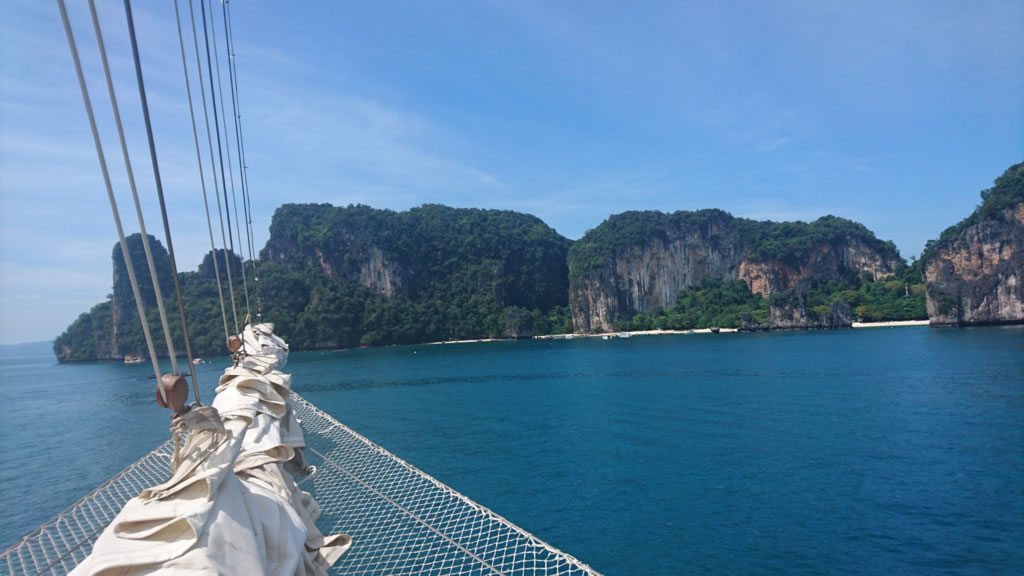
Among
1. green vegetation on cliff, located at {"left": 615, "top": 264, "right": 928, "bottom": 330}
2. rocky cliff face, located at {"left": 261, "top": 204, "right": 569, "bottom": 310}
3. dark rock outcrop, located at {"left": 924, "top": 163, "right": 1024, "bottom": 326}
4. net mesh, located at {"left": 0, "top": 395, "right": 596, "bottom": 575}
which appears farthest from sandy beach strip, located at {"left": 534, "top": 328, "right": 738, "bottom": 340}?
net mesh, located at {"left": 0, "top": 395, "right": 596, "bottom": 575}

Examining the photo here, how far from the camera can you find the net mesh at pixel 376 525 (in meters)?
6.27

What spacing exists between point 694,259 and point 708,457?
81.6m

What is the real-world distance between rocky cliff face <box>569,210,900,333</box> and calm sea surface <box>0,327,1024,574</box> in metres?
55.4

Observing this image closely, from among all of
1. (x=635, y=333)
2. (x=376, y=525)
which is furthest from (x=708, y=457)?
(x=635, y=333)

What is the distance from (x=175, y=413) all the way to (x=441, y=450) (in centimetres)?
1261

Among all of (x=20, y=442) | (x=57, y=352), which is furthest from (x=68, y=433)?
(x=57, y=352)

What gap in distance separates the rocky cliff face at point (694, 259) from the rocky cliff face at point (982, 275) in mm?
23703

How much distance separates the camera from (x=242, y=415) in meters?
3.59

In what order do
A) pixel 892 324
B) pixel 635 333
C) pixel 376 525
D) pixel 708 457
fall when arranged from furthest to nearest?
pixel 635 333
pixel 892 324
pixel 708 457
pixel 376 525

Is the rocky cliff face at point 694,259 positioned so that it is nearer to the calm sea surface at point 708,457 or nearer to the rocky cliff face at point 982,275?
the rocky cliff face at point 982,275

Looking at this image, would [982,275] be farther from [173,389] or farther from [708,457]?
[173,389]

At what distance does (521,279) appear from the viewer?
90.2m

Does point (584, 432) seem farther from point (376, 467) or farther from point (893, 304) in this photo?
point (893, 304)

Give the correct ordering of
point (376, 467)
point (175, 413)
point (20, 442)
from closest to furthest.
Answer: point (175, 413) → point (376, 467) → point (20, 442)
